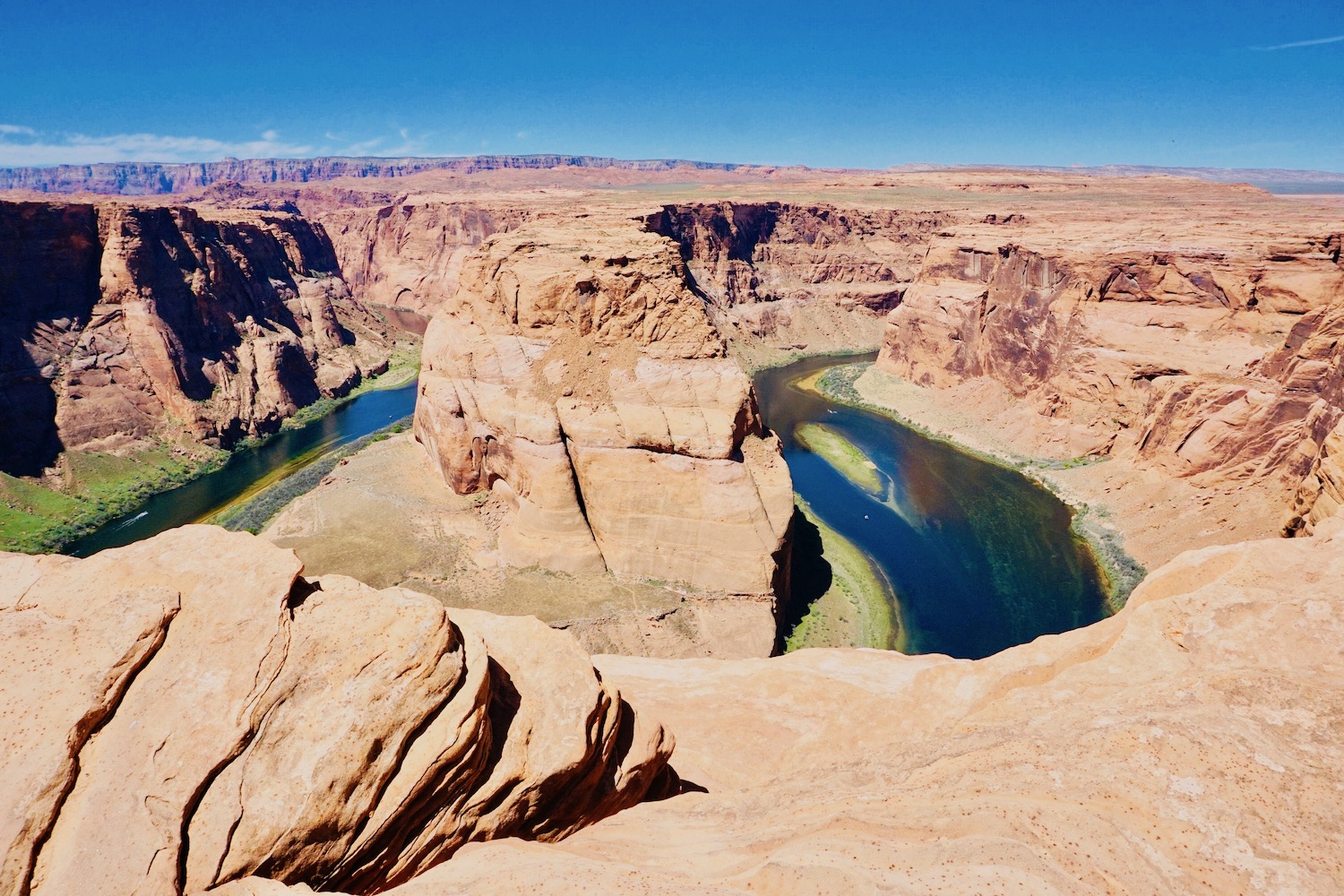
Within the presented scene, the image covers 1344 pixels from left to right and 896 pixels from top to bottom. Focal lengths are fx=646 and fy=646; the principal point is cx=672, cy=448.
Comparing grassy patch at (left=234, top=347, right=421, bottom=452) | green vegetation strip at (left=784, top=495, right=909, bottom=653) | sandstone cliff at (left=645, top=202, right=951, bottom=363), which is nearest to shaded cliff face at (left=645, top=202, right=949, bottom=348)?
sandstone cliff at (left=645, top=202, right=951, bottom=363)

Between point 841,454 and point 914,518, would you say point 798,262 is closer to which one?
point 841,454

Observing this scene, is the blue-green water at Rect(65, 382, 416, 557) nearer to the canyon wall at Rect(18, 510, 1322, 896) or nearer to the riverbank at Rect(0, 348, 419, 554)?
the riverbank at Rect(0, 348, 419, 554)

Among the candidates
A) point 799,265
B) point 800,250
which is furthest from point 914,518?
point 800,250

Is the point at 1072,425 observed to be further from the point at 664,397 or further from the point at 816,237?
the point at 816,237

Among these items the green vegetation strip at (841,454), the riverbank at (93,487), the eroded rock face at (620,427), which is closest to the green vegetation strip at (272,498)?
the riverbank at (93,487)

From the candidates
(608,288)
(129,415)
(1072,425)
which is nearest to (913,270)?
(1072,425)
